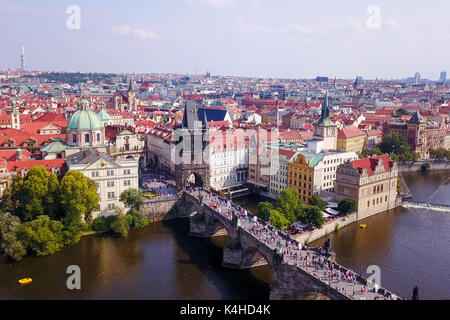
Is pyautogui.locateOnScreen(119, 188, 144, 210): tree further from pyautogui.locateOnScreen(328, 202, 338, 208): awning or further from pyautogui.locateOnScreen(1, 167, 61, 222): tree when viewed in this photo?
pyautogui.locateOnScreen(328, 202, 338, 208): awning

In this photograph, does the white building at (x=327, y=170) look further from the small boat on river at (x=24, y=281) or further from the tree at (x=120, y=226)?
the small boat on river at (x=24, y=281)

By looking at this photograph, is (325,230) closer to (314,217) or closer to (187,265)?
(314,217)

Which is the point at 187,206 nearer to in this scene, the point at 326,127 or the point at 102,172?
the point at 102,172

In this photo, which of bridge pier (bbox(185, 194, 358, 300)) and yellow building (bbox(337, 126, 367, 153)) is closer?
bridge pier (bbox(185, 194, 358, 300))

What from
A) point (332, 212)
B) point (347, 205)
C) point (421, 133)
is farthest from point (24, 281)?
point (421, 133)

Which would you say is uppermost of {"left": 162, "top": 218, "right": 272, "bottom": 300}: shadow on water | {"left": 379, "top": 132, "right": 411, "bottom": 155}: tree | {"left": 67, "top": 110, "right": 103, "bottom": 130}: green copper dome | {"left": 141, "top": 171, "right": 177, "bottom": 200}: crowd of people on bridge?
{"left": 67, "top": 110, "right": 103, "bottom": 130}: green copper dome

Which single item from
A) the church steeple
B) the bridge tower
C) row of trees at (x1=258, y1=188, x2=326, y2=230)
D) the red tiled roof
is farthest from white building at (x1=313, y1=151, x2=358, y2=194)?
the bridge tower

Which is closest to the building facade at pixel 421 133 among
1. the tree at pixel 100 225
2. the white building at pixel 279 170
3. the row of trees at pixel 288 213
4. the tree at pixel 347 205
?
the white building at pixel 279 170
